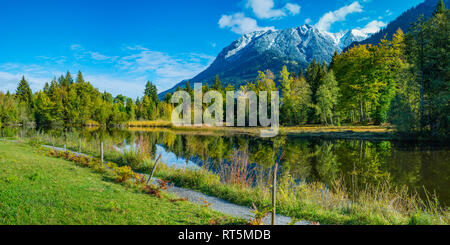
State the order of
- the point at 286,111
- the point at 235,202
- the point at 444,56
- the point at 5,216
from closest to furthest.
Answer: the point at 5,216
the point at 235,202
the point at 444,56
the point at 286,111

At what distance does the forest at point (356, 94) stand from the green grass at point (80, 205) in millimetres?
26860

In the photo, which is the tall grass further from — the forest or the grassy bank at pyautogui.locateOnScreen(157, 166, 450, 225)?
the grassy bank at pyautogui.locateOnScreen(157, 166, 450, 225)

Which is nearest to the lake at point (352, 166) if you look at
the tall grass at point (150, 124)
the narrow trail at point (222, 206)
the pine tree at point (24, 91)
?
the narrow trail at point (222, 206)

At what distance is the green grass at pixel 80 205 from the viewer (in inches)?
206

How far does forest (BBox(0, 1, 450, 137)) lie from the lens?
24.3m

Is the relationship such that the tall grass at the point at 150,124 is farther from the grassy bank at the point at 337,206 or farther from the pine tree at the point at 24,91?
the grassy bank at the point at 337,206

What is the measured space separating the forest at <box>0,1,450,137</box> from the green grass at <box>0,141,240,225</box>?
26860 millimetres

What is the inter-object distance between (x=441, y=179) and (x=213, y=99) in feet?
188

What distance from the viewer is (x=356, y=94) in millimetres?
39000

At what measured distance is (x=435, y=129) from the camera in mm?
24094

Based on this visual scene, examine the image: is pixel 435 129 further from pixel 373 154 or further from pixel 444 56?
pixel 373 154

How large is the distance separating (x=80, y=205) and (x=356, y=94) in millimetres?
42561

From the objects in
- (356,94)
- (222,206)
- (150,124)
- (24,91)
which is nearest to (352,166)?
(222,206)
